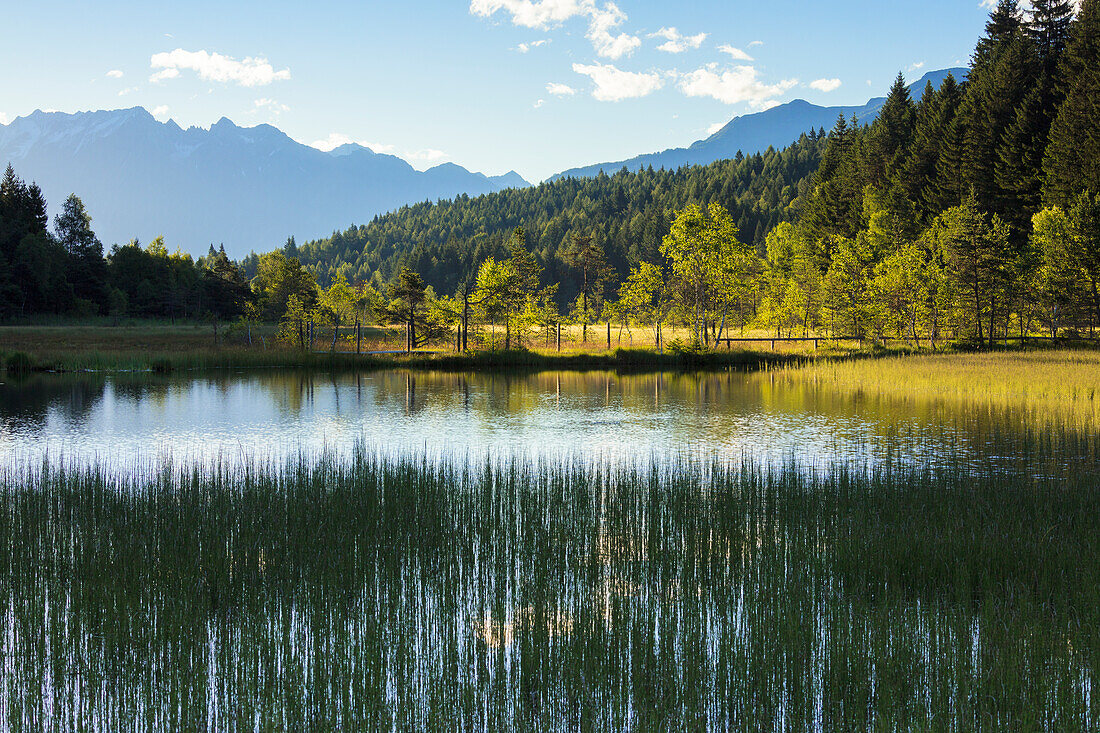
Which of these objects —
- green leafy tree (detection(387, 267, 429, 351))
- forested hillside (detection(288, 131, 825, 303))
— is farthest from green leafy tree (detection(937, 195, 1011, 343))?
forested hillside (detection(288, 131, 825, 303))

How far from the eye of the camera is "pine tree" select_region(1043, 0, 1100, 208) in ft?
175

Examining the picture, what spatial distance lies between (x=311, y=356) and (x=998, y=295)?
46.4 meters

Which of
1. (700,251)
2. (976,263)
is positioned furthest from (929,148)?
(700,251)

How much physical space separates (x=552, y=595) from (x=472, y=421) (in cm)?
1587

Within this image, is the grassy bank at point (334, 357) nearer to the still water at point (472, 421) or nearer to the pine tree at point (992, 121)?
the still water at point (472, 421)

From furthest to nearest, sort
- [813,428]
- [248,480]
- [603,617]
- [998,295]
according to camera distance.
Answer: [998,295]
[813,428]
[248,480]
[603,617]

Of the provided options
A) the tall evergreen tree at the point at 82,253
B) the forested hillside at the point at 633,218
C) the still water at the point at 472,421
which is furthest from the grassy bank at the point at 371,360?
the forested hillside at the point at 633,218

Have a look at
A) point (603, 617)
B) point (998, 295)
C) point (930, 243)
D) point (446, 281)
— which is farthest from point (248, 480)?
point (446, 281)

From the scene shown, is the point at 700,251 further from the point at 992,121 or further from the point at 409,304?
the point at 992,121

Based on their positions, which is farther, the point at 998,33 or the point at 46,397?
the point at 998,33

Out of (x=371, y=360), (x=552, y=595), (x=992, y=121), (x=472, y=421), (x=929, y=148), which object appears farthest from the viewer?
(x=929, y=148)

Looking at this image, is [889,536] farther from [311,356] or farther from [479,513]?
[311,356]

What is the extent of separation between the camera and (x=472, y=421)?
23.4 meters

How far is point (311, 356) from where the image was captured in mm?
47281
